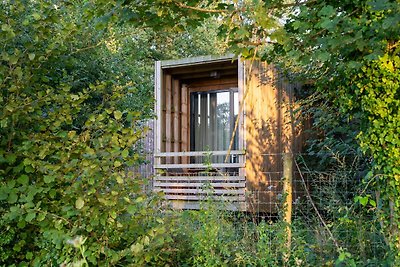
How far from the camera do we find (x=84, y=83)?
296 inches

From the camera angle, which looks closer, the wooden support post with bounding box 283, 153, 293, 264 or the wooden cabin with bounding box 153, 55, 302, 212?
the wooden support post with bounding box 283, 153, 293, 264

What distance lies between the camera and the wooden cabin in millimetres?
7555

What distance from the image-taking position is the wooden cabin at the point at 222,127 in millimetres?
7555

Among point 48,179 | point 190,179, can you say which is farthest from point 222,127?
point 48,179

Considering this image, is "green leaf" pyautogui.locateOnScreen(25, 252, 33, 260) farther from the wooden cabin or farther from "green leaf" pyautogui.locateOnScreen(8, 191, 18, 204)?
the wooden cabin

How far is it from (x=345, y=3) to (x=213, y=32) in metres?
12.8

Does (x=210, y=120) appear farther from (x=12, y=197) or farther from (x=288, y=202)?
(x=12, y=197)

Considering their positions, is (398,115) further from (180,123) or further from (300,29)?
(180,123)

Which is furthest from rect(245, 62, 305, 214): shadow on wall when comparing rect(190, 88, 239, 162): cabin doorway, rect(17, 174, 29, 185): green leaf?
rect(17, 174, 29, 185): green leaf

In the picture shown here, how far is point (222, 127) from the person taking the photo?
29.9 feet

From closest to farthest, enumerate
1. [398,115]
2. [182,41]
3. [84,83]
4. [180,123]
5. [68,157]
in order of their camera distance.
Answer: [68,157], [398,115], [84,83], [180,123], [182,41]

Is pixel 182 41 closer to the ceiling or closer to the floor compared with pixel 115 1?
closer to the ceiling

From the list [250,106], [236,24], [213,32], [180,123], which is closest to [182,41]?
[213,32]

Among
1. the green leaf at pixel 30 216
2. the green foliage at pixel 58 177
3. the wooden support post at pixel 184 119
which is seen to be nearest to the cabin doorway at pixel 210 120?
the wooden support post at pixel 184 119
